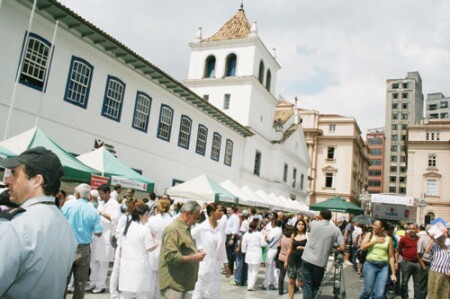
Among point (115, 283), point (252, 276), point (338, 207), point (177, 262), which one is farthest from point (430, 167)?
point (177, 262)

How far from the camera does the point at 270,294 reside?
9.84 m

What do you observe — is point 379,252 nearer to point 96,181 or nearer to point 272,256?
point 272,256

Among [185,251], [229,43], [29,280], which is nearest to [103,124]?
[185,251]

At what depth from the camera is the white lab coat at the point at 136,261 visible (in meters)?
5.98

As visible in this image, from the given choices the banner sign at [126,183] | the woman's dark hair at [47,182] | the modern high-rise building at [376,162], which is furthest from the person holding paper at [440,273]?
the modern high-rise building at [376,162]

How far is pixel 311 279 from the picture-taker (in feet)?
23.9

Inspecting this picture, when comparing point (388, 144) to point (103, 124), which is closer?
point (103, 124)

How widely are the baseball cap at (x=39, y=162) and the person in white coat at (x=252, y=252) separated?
27.8ft

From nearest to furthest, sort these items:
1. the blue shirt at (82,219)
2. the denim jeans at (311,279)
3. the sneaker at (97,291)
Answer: the blue shirt at (82,219)
the denim jeans at (311,279)
the sneaker at (97,291)

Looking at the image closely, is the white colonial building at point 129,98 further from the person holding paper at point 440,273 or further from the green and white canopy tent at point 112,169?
the person holding paper at point 440,273

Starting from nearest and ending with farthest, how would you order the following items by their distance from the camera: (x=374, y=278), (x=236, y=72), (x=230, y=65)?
(x=374, y=278)
(x=236, y=72)
(x=230, y=65)

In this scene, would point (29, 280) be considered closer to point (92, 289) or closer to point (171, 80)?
point (92, 289)

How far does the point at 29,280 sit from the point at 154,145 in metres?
18.0

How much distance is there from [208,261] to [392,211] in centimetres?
2837
